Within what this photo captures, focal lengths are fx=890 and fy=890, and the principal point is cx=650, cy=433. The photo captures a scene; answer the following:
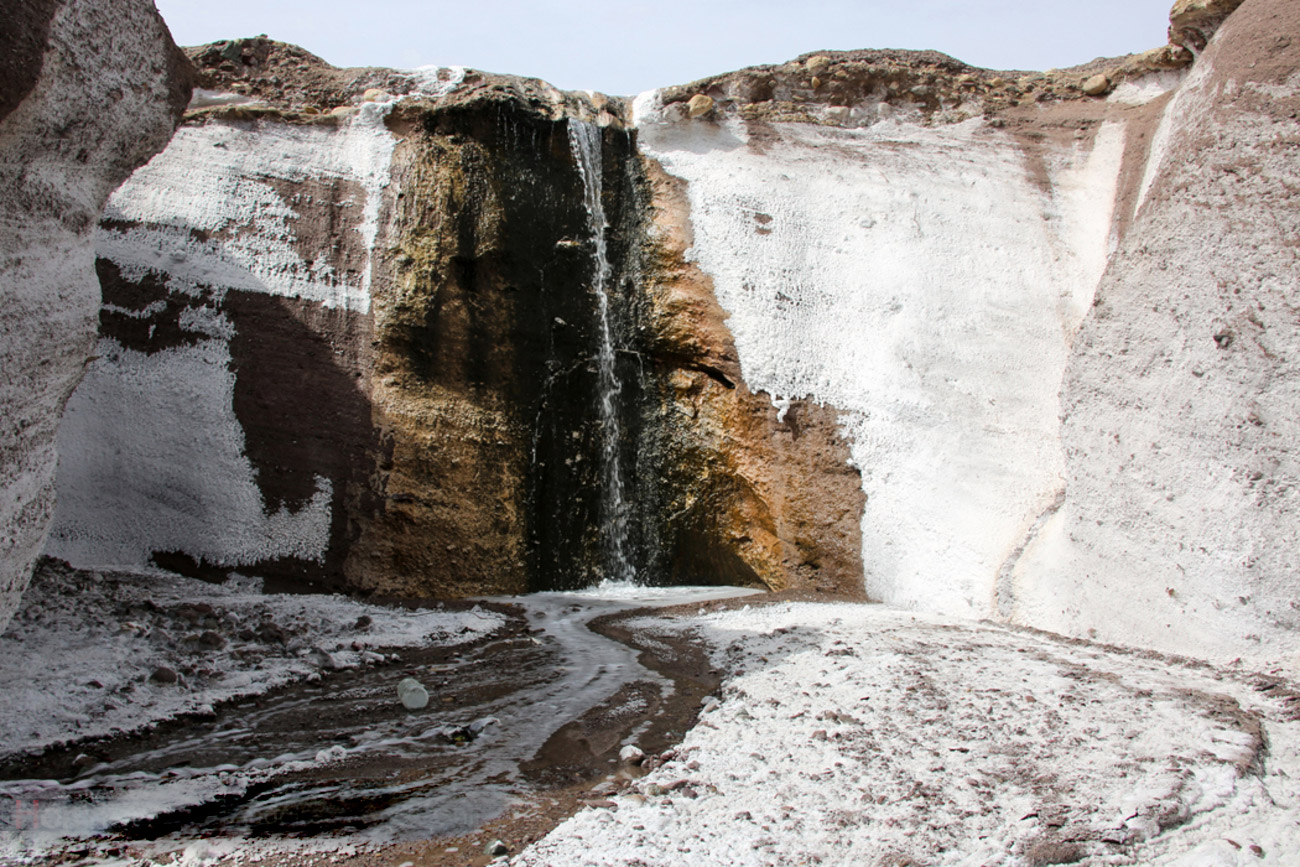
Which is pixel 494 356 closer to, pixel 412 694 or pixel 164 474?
pixel 164 474

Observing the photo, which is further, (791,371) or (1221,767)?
(791,371)

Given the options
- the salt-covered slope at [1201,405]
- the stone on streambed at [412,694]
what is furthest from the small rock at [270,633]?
the salt-covered slope at [1201,405]

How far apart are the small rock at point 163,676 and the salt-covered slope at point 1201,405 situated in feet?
15.1

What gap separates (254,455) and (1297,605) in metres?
6.20

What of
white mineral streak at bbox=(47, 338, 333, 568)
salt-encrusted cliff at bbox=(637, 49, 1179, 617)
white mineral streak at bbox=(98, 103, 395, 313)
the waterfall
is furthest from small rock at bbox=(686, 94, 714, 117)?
white mineral streak at bbox=(47, 338, 333, 568)

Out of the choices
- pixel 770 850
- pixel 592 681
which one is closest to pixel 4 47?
pixel 592 681

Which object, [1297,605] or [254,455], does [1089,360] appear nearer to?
[1297,605]

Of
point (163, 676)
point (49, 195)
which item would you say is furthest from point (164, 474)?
point (49, 195)

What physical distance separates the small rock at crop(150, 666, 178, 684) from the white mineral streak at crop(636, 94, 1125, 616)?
4.55 meters

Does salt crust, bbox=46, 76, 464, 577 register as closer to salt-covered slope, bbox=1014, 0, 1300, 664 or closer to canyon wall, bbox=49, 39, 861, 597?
canyon wall, bbox=49, 39, 861, 597

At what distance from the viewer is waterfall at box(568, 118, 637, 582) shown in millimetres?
7336

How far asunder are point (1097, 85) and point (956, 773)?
25.1 feet

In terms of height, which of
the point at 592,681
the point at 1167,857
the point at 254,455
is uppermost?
the point at 254,455

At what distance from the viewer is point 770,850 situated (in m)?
→ 2.27
